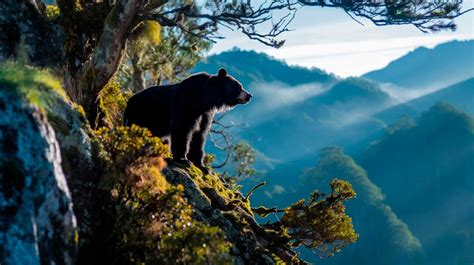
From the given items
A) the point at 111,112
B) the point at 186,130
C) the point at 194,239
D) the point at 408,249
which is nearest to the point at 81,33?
the point at 111,112

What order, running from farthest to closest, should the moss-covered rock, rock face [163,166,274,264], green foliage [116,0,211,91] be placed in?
1. green foliage [116,0,211,91]
2. rock face [163,166,274,264]
3. the moss-covered rock

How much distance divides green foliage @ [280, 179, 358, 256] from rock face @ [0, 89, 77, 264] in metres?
4.60

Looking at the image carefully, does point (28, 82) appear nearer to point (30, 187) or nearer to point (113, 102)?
point (30, 187)

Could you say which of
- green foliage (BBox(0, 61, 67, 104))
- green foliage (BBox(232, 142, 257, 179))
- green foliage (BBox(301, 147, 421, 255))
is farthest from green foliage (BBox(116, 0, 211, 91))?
green foliage (BBox(301, 147, 421, 255))

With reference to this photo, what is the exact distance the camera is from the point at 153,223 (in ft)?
22.9

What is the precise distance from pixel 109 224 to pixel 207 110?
15.3ft

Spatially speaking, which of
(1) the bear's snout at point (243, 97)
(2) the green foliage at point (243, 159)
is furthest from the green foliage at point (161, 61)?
(1) the bear's snout at point (243, 97)

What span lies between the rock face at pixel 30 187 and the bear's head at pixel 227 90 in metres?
5.88

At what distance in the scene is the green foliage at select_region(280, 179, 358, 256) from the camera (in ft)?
31.4

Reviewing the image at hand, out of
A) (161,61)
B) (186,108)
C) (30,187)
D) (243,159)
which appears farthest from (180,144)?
(243,159)

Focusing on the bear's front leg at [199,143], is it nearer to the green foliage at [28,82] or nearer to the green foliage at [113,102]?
the green foliage at [113,102]

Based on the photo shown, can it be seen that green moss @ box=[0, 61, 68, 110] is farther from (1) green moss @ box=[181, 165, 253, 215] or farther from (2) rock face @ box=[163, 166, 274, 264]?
(1) green moss @ box=[181, 165, 253, 215]

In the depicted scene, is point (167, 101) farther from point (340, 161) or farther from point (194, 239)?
point (340, 161)

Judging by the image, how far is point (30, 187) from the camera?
5.96 metres
